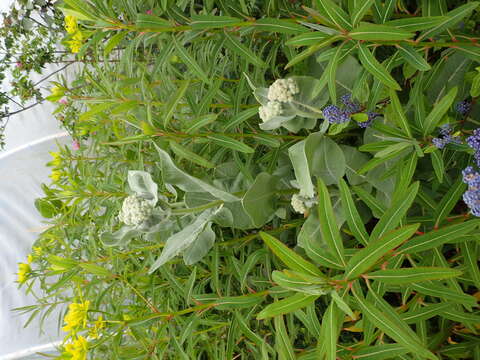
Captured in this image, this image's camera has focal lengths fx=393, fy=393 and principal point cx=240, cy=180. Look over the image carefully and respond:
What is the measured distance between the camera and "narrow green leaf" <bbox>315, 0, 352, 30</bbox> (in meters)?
0.48

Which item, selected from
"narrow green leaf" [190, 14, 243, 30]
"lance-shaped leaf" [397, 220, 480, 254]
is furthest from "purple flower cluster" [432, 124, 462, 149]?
"narrow green leaf" [190, 14, 243, 30]

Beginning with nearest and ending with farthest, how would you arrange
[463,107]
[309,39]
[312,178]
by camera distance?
[309,39] < [463,107] < [312,178]

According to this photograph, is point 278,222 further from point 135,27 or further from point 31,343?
point 31,343

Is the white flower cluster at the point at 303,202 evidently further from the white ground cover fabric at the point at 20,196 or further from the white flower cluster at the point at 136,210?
the white ground cover fabric at the point at 20,196

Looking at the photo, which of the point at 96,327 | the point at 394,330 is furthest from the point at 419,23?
the point at 96,327

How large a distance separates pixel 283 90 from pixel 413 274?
360 mm

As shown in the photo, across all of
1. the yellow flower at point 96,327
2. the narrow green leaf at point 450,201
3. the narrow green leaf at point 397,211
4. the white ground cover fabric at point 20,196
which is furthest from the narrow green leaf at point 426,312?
the white ground cover fabric at point 20,196

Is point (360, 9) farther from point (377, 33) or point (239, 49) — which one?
point (239, 49)

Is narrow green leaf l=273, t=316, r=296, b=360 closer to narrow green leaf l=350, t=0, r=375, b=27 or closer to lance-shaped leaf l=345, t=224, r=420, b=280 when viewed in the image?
lance-shaped leaf l=345, t=224, r=420, b=280

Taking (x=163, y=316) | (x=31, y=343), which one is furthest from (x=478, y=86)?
(x=31, y=343)

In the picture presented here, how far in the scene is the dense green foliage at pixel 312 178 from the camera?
1.56ft

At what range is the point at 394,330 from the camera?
16.3 inches

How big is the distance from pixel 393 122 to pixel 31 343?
2155mm

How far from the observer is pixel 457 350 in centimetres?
72
